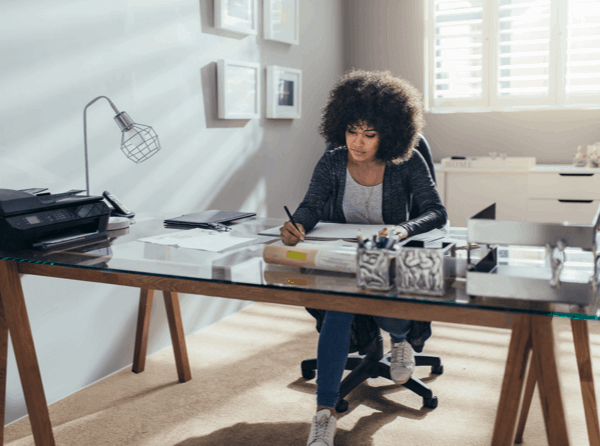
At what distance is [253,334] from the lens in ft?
9.60

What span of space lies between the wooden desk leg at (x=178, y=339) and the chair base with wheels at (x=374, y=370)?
48 cm

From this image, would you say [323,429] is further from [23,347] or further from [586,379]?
[23,347]

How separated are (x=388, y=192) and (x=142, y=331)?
1.18m

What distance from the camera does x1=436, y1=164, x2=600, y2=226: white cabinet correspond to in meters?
3.48

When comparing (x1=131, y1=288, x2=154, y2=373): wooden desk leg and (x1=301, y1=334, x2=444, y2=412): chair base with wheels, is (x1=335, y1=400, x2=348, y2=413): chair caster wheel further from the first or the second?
(x1=131, y1=288, x2=154, y2=373): wooden desk leg

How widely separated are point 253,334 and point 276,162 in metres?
1.13

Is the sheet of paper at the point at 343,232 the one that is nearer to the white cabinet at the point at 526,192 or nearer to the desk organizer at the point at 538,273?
the desk organizer at the point at 538,273

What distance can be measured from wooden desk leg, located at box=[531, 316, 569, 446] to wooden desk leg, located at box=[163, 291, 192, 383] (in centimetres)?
154

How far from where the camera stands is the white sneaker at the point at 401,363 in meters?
2.07

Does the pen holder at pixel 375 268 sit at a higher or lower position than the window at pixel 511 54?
lower

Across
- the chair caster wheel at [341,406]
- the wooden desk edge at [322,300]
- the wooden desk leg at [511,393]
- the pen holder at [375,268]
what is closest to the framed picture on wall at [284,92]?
the chair caster wheel at [341,406]

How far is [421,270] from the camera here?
1.11 metres

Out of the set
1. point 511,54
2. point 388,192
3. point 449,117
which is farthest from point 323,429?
point 511,54

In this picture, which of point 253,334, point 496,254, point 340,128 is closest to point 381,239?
point 496,254
